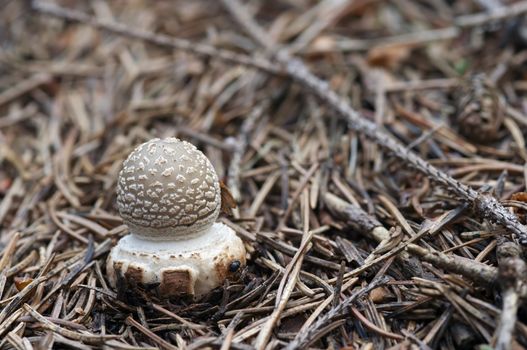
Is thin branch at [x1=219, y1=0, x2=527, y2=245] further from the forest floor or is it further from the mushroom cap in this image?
the mushroom cap

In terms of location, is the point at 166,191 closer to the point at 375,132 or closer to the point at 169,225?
the point at 169,225

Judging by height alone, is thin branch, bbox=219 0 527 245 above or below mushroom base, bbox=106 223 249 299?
above

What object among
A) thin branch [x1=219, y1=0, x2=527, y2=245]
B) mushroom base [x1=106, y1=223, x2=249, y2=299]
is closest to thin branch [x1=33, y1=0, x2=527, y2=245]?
thin branch [x1=219, y1=0, x2=527, y2=245]

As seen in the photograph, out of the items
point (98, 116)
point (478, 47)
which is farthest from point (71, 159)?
point (478, 47)

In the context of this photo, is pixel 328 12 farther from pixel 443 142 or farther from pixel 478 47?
pixel 443 142

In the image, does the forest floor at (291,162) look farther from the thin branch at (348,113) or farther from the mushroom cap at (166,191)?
the mushroom cap at (166,191)

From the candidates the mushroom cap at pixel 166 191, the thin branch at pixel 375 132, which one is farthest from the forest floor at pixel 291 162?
the mushroom cap at pixel 166 191

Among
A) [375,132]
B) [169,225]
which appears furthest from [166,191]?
[375,132]

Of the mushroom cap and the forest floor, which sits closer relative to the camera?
the forest floor
